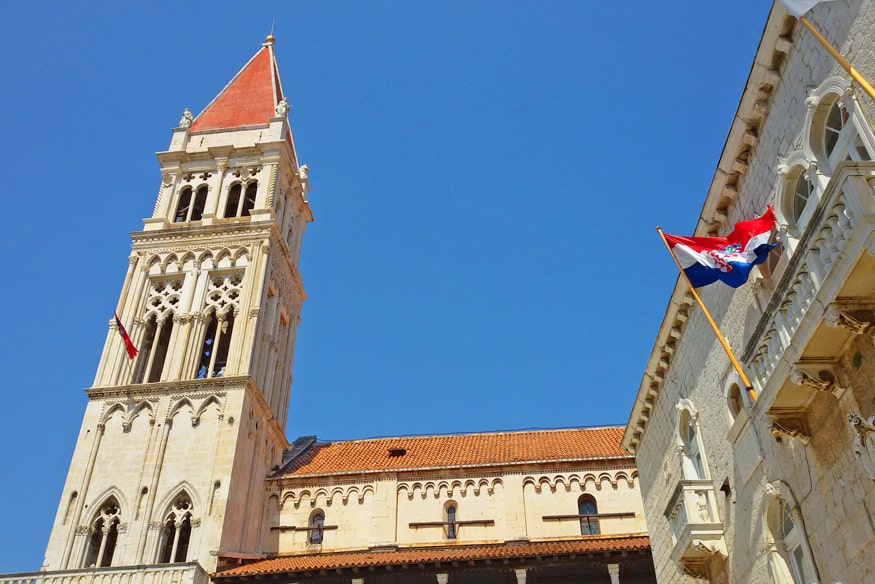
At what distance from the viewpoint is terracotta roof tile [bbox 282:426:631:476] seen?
2595cm

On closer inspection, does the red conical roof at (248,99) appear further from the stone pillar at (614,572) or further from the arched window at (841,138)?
the arched window at (841,138)

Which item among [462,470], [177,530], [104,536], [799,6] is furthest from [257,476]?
[799,6]

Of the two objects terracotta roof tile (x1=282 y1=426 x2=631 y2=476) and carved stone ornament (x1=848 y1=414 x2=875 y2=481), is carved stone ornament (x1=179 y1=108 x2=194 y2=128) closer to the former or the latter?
terracotta roof tile (x1=282 y1=426 x2=631 y2=476)

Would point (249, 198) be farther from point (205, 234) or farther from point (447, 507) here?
point (447, 507)

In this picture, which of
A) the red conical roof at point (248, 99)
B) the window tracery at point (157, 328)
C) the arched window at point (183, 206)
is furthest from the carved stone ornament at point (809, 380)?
the red conical roof at point (248, 99)

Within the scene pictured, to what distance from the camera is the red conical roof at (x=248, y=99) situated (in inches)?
1379

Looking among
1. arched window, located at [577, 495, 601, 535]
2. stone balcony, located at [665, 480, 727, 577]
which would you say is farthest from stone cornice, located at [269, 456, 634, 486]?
stone balcony, located at [665, 480, 727, 577]

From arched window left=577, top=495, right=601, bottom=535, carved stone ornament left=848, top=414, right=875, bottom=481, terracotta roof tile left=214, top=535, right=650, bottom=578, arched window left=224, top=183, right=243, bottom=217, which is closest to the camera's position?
carved stone ornament left=848, top=414, right=875, bottom=481

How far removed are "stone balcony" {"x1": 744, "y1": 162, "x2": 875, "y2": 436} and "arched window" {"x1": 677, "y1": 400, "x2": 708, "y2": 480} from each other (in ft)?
12.3

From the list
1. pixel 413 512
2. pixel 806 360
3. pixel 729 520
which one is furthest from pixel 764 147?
pixel 413 512

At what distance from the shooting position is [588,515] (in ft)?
79.4

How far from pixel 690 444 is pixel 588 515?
1045cm

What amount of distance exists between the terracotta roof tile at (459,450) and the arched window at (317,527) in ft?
4.58

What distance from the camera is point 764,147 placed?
11.6 meters
